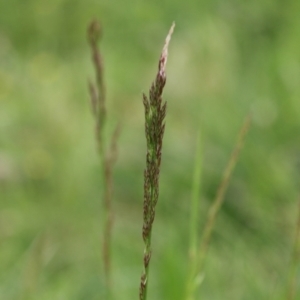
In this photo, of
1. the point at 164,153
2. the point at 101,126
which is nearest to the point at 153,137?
the point at 101,126

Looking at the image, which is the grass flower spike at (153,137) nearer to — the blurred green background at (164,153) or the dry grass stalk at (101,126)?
the dry grass stalk at (101,126)

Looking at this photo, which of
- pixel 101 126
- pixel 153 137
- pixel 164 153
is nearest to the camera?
pixel 153 137

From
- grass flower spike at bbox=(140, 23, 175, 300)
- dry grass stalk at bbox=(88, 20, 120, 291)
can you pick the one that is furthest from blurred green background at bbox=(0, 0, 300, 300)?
grass flower spike at bbox=(140, 23, 175, 300)

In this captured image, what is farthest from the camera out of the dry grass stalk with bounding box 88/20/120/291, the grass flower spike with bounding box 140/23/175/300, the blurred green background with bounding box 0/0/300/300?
the blurred green background with bounding box 0/0/300/300

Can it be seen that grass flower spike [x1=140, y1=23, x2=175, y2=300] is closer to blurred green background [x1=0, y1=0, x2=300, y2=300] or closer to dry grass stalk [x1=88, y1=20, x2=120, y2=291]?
dry grass stalk [x1=88, y1=20, x2=120, y2=291]

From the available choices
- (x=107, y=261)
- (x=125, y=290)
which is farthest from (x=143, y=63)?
(x=107, y=261)

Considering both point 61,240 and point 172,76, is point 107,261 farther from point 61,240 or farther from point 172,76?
point 172,76

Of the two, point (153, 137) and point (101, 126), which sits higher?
point (153, 137)

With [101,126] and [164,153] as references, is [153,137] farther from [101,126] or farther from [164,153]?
[164,153]
